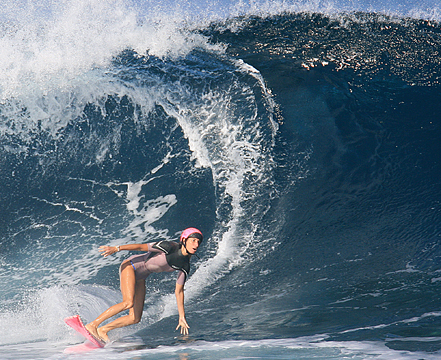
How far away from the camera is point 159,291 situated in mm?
4965

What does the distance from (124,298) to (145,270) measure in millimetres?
333

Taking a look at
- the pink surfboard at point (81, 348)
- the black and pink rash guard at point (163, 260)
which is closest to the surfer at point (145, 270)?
the black and pink rash guard at point (163, 260)

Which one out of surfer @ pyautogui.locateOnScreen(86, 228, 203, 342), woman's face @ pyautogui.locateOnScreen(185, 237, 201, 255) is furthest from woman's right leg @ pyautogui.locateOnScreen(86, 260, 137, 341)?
woman's face @ pyautogui.locateOnScreen(185, 237, 201, 255)

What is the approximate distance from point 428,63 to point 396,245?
138 inches

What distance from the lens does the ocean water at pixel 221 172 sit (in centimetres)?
468

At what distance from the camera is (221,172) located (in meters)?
5.45

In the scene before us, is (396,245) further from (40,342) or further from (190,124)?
(40,342)

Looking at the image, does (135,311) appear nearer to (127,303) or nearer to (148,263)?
(127,303)

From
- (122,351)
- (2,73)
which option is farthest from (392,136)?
(2,73)

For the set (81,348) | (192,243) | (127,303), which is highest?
(192,243)

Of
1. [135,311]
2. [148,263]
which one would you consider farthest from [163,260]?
[135,311]

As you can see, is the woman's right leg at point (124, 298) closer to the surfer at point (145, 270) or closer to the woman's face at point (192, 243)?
the surfer at point (145, 270)

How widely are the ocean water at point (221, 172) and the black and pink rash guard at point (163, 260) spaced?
773 millimetres

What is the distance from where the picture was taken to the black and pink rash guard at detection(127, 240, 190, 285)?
362 cm
